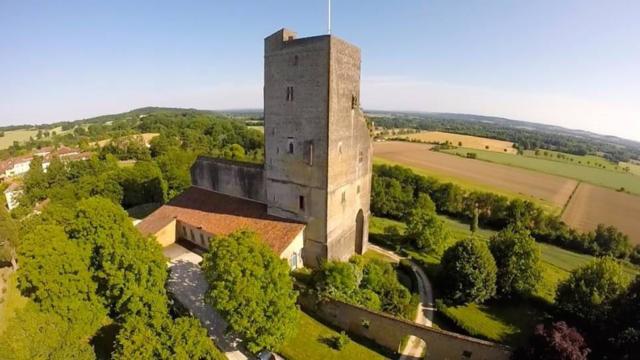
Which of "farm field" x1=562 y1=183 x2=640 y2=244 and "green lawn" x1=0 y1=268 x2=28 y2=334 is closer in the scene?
"green lawn" x1=0 y1=268 x2=28 y2=334

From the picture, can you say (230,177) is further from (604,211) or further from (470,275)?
(604,211)

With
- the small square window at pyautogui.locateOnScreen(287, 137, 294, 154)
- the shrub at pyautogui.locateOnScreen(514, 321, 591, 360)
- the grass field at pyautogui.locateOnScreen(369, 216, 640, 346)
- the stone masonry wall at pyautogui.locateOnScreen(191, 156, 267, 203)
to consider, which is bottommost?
the grass field at pyautogui.locateOnScreen(369, 216, 640, 346)

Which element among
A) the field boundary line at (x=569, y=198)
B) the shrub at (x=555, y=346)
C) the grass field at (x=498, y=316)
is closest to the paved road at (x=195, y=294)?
the grass field at (x=498, y=316)

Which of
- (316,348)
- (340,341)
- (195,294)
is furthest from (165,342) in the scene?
(340,341)

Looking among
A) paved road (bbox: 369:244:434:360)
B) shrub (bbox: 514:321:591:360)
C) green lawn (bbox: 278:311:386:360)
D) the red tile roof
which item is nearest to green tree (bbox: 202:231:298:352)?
green lawn (bbox: 278:311:386:360)

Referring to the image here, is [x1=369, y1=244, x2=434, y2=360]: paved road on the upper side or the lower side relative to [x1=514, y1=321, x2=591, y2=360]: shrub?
lower

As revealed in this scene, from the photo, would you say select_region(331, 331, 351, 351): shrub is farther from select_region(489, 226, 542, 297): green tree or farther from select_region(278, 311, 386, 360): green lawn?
select_region(489, 226, 542, 297): green tree
